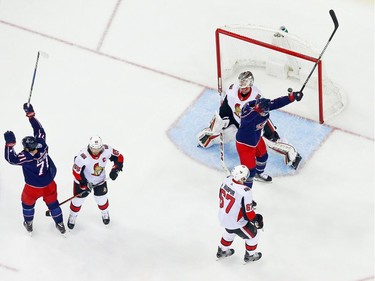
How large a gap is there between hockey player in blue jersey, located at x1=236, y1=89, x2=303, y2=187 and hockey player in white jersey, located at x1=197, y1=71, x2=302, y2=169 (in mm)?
225

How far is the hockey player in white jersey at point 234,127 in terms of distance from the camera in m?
9.52

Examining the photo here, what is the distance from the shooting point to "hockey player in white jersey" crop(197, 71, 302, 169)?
952cm

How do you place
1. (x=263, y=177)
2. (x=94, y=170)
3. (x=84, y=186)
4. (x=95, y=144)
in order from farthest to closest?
1. (x=263, y=177)
2. (x=84, y=186)
3. (x=94, y=170)
4. (x=95, y=144)

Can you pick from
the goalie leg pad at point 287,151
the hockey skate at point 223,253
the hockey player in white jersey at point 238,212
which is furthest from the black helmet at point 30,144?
the goalie leg pad at point 287,151

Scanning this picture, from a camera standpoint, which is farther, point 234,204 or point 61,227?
point 61,227

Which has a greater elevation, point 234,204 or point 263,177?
point 234,204

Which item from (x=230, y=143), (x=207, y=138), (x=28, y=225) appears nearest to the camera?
(x=28, y=225)

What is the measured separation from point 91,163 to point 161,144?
→ 1414 millimetres

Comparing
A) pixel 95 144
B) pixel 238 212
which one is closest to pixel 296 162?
pixel 238 212

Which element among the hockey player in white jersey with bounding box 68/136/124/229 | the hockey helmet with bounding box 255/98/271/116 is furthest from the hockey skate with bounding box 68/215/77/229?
the hockey helmet with bounding box 255/98/271/116

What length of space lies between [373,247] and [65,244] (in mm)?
2376

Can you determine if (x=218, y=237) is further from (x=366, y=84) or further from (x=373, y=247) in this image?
(x=366, y=84)

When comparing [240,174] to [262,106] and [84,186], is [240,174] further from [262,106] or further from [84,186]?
[84,186]

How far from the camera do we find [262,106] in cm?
911
